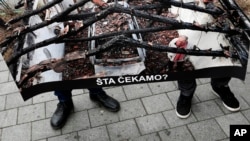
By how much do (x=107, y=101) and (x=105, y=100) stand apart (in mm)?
28

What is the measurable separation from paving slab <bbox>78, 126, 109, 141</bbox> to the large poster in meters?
1.21

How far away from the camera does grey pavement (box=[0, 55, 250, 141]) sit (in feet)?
10.8

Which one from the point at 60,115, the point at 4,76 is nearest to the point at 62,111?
the point at 60,115

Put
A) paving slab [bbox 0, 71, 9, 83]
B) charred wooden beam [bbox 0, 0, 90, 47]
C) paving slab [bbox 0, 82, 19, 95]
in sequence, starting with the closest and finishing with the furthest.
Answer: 1. charred wooden beam [bbox 0, 0, 90, 47]
2. paving slab [bbox 0, 82, 19, 95]
3. paving slab [bbox 0, 71, 9, 83]

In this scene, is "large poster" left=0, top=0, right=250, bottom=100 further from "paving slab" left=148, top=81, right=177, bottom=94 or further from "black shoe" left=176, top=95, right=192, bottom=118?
"paving slab" left=148, top=81, right=177, bottom=94

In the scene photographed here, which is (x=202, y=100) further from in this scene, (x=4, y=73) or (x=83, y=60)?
(x=4, y=73)

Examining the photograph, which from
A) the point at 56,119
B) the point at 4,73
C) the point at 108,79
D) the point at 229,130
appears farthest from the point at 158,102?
the point at 4,73

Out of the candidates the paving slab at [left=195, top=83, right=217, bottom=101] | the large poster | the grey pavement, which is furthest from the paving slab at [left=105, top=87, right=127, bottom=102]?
the large poster

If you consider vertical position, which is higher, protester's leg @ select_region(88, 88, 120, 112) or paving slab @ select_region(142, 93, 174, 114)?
protester's leg @ select_region(88, 88, 120, 112)

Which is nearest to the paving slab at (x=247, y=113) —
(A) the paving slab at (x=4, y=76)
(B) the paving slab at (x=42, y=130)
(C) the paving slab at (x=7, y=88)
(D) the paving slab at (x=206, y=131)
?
(D) the paving slab at (x=206, y=131)

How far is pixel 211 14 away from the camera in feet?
6.77

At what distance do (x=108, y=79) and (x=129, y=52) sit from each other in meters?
0.25

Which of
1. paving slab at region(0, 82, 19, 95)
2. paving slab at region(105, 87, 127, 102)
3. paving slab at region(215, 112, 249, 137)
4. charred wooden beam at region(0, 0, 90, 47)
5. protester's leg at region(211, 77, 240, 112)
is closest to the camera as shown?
charred wooden beam at region(0, 0, 90, 47)

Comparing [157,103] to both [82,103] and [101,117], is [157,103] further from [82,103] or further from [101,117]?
[82,103]
